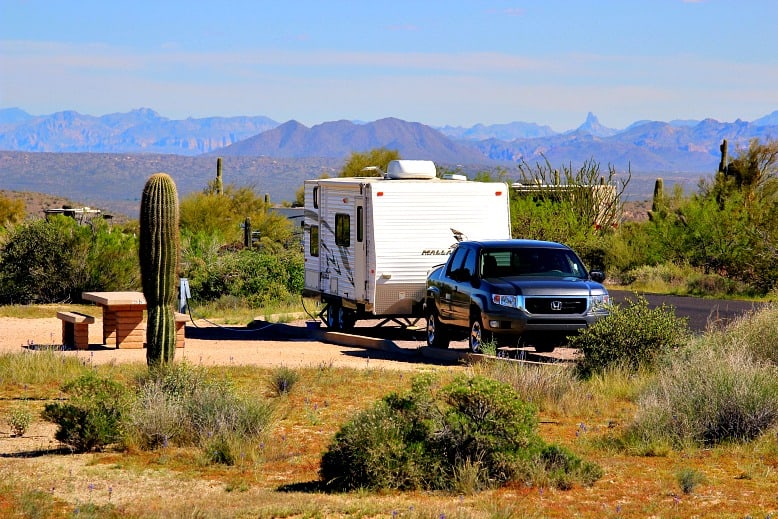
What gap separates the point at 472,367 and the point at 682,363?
2853 millimetres

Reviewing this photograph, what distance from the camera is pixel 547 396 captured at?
40.1 ft

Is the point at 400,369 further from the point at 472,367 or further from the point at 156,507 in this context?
the point at 156,507

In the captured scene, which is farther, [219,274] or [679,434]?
[219,274]

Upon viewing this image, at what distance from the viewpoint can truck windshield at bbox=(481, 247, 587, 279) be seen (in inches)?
667

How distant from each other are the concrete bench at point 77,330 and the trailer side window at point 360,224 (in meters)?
4.36

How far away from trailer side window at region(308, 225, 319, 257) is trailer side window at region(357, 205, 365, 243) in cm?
207

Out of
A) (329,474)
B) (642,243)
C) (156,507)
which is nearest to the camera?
(156,507)

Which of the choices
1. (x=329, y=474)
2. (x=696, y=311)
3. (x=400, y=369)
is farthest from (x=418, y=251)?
(x=329, y=474)

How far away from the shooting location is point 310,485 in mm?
8969

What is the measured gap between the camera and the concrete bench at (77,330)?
17688 millimetres

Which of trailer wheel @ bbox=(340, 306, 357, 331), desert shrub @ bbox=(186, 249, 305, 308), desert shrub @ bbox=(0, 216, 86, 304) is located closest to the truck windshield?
trailer wheel @ bbox=(340, 306, 357, 331)

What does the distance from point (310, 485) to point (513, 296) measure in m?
7.48

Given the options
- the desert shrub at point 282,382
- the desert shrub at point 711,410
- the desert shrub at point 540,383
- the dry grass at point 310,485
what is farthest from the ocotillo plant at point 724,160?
the dry grass at point 310,485

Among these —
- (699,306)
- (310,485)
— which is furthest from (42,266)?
(310,485)
